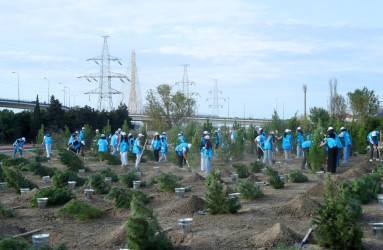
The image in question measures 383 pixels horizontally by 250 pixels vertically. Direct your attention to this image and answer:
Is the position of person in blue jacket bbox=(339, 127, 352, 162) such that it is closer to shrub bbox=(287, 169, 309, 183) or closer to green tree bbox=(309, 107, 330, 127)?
shrub bbox=(287, 169, 309, 183)

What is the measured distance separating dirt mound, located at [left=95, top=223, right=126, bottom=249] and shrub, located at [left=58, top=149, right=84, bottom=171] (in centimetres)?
1098

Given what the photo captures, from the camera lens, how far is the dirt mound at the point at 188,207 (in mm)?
10398

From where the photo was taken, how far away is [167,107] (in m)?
49.6

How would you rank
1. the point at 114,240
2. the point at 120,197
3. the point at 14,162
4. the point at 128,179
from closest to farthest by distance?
the point at 114,240, the point at 120,197, the point at 128,179, the point at 14,162

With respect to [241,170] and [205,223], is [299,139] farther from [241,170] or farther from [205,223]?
[205,223]

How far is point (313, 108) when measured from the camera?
35281mm

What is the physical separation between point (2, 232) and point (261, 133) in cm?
1589

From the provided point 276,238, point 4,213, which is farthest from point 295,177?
point 4,213

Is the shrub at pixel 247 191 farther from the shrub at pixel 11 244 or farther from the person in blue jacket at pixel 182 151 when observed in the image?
the person in blue jacket at pixel 182 151

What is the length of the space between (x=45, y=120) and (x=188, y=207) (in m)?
43.9

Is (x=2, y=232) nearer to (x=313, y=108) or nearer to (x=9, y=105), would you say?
(x=313, y=108)

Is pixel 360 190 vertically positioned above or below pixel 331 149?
below

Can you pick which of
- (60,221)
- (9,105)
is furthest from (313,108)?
(9,105)

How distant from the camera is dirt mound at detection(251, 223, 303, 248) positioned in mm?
7387
